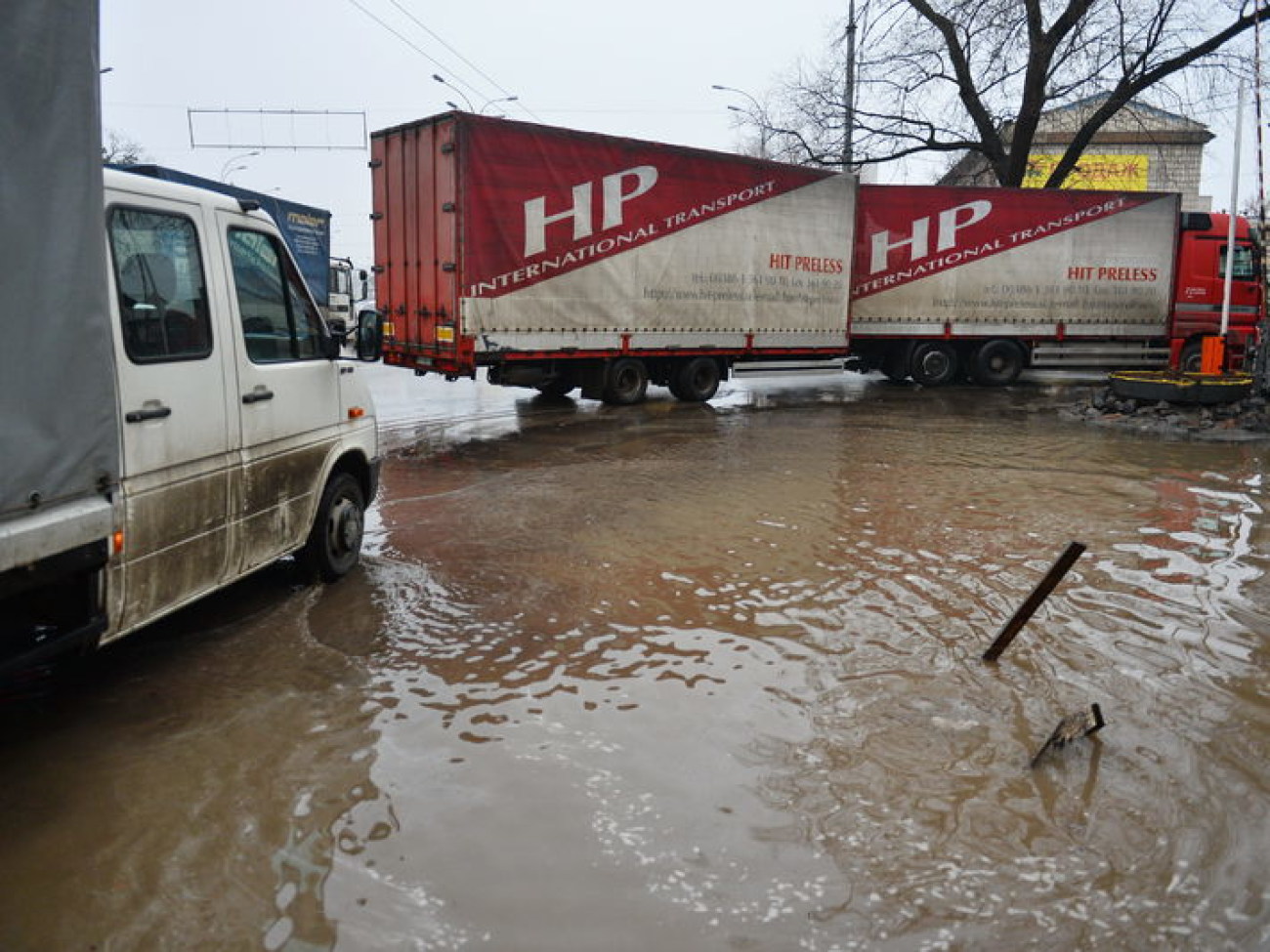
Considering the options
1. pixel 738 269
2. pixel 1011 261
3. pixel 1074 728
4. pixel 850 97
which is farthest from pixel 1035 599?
pixel 850 97

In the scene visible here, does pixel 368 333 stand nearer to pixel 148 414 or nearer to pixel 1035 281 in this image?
pixel 148 414

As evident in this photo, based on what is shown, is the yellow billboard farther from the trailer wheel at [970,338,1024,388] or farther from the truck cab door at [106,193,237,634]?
the truck cab door at [106,193,237,634]

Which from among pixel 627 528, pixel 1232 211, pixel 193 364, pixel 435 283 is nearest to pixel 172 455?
pixel 193 364

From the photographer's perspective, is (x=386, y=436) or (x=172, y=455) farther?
(x=386, y=436)

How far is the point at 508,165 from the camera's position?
12062mm

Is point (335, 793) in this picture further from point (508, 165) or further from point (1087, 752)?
point (508, 165)

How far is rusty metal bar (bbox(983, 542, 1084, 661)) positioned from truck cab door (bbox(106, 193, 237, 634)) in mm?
3508

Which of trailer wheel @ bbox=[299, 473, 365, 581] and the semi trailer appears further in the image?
the semi trailer

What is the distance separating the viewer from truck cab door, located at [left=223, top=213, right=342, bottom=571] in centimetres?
459

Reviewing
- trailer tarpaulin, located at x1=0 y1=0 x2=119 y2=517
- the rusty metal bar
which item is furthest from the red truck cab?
trailer tarpaulin, located at x1=0 y1=0 x2=119 y2=517

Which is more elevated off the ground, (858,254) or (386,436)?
(858,254)

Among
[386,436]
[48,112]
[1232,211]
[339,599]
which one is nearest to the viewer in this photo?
[48,112]

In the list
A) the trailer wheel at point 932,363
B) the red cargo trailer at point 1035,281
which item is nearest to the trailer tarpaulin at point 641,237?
the red cargo trailer at point 1035,281

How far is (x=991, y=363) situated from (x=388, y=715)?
1697 cm
